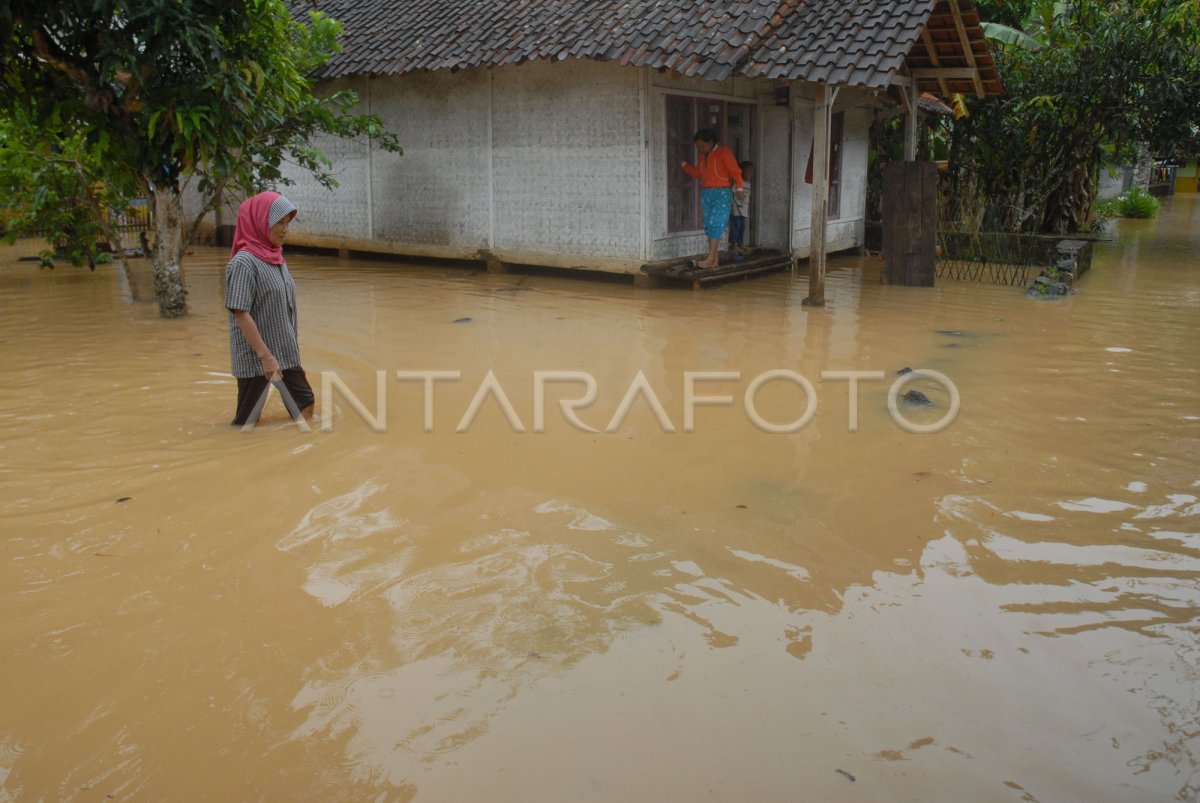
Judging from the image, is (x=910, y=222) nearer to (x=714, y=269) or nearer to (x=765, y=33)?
(x=714, y=269)

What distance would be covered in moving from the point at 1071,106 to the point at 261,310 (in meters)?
Result: 14.3

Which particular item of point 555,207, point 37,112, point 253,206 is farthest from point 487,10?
point 253,206

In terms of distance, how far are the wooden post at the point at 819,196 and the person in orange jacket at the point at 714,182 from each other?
4.10 feet

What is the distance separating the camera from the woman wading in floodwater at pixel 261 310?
17.4ft

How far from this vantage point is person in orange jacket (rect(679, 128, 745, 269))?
1109cm

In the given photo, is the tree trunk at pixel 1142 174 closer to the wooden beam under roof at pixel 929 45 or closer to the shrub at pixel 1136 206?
the shrub at pixel 1136 206

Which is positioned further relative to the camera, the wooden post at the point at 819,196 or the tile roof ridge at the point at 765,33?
the wooden post at the point at 819,196

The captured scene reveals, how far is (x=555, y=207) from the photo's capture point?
11.9 metres

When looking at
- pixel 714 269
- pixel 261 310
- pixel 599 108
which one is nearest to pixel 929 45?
pixel 714 269

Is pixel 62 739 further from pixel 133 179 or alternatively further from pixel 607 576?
pixel 133 179

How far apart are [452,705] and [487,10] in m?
10.9

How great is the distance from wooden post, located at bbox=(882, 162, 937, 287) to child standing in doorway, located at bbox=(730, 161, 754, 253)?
195 centimetres

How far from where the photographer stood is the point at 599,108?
11258mm

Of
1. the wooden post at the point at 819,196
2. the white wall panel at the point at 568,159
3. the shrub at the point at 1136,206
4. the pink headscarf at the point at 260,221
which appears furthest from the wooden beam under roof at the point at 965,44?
the shrub at the point at 1136,206
